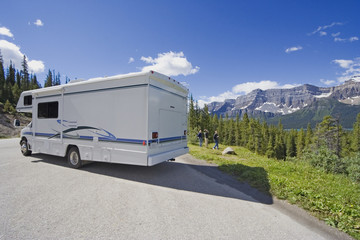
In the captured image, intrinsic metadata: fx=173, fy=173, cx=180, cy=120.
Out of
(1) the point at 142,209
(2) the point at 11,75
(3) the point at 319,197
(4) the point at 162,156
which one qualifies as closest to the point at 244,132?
(4) the point at 162,156

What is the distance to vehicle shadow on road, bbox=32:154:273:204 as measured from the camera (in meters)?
5.18

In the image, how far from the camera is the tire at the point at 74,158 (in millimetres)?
7359

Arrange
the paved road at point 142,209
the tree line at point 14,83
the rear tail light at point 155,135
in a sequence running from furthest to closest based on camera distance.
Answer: the tree line at point 14,83, the rear tail light at point 155,135, the paved road at point 142,209

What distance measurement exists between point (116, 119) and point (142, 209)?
338 centimetres

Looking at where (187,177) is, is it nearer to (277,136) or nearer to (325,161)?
(325,161)

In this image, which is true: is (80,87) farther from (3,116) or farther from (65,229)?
(3,116)

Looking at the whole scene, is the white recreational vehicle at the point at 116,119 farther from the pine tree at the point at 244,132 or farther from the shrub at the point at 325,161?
the pine tree at the point at 244,132

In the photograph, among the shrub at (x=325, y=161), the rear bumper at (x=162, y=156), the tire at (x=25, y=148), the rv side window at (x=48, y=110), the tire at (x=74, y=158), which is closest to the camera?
the rear bumper at (x=162, y=156)

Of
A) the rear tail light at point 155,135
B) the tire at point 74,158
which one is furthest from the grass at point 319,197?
the tire at point 74,158

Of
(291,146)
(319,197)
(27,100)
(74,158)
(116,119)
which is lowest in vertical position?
(291,146)

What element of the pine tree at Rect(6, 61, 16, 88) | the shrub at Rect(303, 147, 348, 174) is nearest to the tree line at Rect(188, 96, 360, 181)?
the shrub at Rect(303, 147, 348, 174)

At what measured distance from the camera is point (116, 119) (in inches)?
248

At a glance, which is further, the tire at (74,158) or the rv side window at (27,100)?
the rv side window at (27,100)

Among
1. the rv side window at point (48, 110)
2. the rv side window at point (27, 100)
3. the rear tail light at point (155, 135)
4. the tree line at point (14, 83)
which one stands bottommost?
the rear tail light at point (155, 135)
